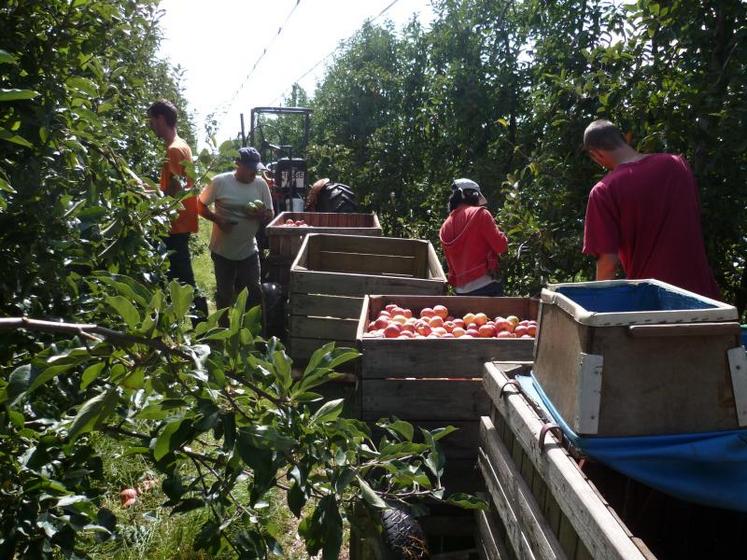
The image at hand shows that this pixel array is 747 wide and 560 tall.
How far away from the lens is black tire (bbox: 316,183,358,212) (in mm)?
11023

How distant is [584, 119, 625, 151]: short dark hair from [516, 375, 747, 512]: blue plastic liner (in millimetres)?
1923

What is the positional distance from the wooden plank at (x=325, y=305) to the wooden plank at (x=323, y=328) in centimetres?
4

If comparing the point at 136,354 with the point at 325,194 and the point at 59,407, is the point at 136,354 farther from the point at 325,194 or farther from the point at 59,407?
the point at 325,194

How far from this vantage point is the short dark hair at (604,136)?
3326 millimetres

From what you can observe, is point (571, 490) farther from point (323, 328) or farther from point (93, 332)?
point (323, 328)

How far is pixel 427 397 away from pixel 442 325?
81cm

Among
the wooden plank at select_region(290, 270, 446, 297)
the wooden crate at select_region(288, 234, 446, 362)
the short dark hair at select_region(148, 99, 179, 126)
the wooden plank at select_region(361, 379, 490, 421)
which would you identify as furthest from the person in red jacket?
the short dark hair at select_region(148, 99, 179, 126)

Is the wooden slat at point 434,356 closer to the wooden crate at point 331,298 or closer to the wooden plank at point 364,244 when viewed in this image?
the wooden crate at point 331,298

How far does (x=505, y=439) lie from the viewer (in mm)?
2350

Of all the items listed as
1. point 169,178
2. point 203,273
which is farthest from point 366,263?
point 203,273

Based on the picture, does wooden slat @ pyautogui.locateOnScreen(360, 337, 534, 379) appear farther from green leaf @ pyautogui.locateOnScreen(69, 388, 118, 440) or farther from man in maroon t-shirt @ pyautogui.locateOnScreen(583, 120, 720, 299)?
green leaf @ pyautogui.locateOnScreen(69, 388, 118, 440)

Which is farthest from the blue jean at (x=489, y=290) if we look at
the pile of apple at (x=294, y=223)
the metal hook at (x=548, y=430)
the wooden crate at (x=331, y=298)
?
the metal hook at (x=548, y=430)

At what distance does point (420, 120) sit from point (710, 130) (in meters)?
7.60

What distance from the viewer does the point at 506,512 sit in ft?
7.14
